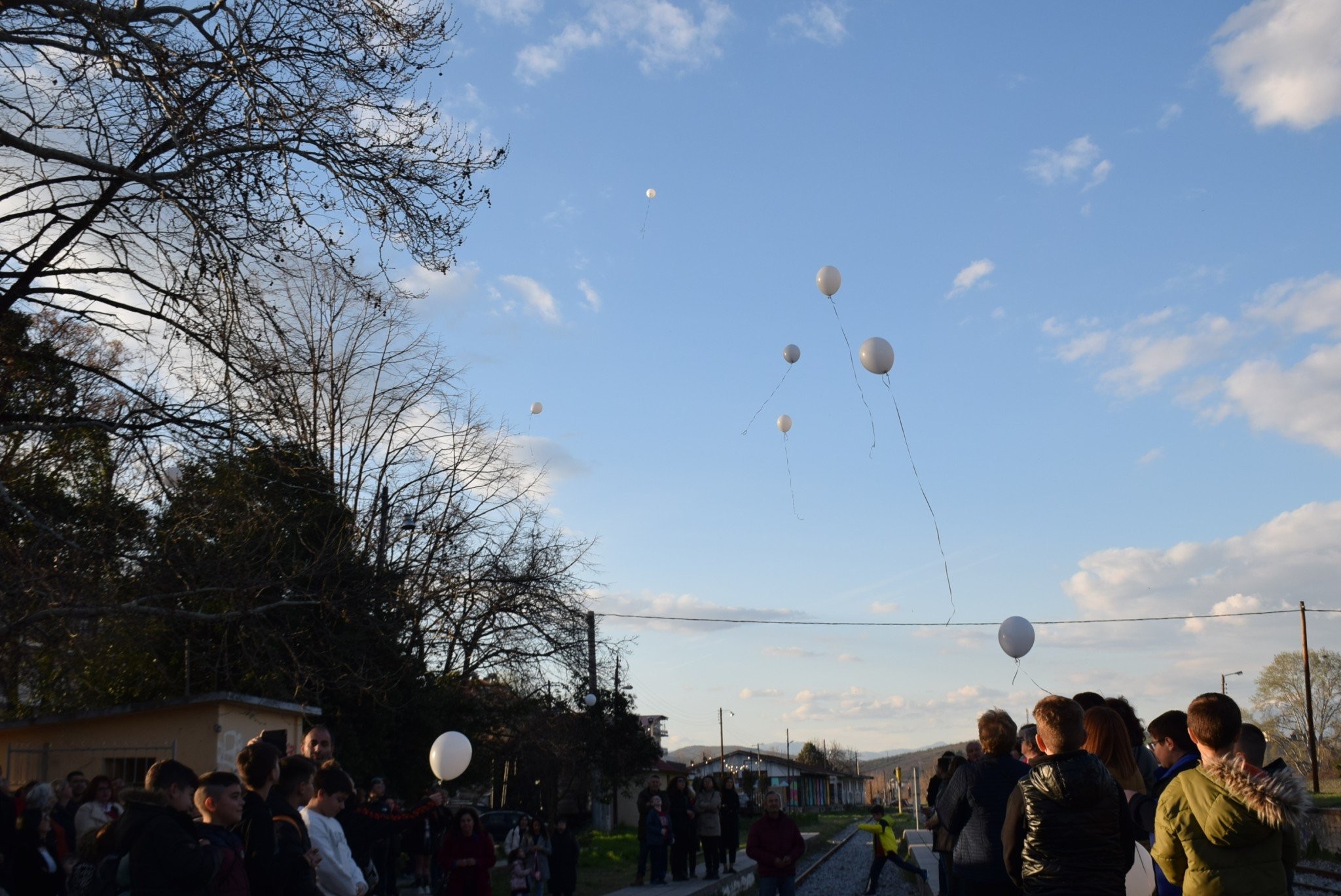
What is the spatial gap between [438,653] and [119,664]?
10.7 meters

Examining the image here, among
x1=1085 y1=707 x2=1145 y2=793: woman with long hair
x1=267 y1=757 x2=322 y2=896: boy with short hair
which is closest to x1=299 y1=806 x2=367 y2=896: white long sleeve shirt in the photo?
x1=267 y1=757 x2=322 y2=896: boy with short hair

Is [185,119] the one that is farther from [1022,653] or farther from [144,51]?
[1022,653]

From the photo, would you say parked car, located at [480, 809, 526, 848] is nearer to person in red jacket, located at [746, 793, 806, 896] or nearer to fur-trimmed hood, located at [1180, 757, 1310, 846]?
person in red jacket, located at [746, 793, 806, 896]

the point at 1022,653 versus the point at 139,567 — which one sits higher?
the point at 139,567

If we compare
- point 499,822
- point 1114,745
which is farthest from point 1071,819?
point 499,822

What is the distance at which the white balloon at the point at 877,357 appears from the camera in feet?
46.0

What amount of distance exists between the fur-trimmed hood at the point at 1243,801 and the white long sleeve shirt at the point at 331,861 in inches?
166

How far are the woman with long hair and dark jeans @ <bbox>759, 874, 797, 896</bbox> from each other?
672 cm

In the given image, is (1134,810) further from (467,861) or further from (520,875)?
(520,875)

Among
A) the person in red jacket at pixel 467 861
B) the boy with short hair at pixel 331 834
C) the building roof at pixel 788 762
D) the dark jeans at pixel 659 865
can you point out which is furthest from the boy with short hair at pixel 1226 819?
the building roof at pixel 788 762

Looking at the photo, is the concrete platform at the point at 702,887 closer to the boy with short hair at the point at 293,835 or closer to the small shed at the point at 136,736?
the small shed at the point at 136,736

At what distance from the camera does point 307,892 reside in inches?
211

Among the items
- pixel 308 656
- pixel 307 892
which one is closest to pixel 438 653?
pixel 308 656

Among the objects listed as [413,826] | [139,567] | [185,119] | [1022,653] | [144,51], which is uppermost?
[144,51]
